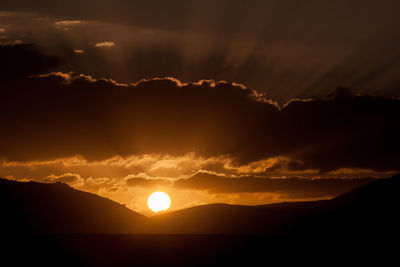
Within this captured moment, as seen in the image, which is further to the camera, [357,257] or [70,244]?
[70,244]

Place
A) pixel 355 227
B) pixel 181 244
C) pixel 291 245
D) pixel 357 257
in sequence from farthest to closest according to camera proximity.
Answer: pixel 355 227, pixel 181 244, pixel 291 245, pixel 357 257

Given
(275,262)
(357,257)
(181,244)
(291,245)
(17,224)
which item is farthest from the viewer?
(17,224)

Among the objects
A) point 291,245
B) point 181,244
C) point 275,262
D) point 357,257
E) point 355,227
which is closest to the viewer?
point 275,262

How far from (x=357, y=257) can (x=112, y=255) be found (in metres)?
38.0

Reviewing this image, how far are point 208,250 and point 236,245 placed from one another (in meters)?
5.15

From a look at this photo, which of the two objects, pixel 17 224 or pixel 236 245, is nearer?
pixel 236 245

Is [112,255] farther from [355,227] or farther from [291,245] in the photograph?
[355,227]

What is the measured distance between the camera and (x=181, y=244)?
277ft

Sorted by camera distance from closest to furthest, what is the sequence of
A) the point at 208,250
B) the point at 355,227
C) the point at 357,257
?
the point at 357,257 → the point at 208,250 → the point at 355,227

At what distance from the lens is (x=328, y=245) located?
74375 mm

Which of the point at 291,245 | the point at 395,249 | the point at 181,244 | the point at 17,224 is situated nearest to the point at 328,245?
the point at 291,245

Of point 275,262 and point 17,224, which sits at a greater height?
point 17,224

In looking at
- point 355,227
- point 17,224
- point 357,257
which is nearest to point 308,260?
point 357,257

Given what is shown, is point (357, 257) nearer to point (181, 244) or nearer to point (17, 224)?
point (181, 244)
